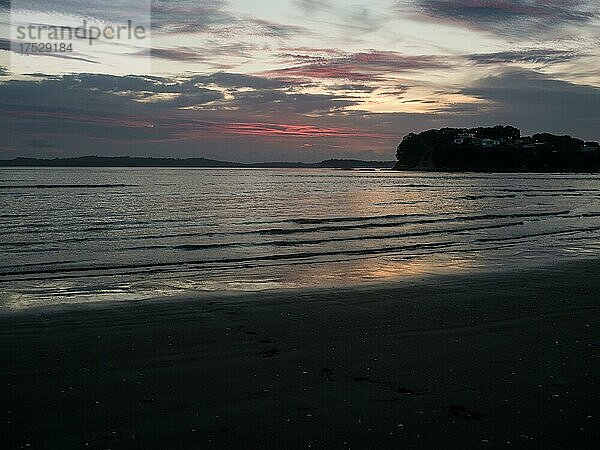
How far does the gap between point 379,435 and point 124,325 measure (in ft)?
17.7

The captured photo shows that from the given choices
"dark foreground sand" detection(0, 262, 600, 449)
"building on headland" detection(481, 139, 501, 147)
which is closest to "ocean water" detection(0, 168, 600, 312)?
"dark foreground sand" detection(0, 262, 600, 449)

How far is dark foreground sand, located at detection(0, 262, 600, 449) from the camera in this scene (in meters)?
5.09

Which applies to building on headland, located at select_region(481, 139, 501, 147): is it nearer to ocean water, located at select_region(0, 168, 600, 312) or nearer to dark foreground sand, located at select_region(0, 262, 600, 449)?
ocean water, located at select_region(0, 168, 600, 312)

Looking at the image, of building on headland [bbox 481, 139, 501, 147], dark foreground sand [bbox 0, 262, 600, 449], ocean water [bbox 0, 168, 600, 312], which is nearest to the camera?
dark foreground sand [bbox 0, 262, 600, 449]

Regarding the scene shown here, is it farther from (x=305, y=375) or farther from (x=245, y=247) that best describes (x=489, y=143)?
(x=305, y=375)

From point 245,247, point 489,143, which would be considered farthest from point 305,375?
point 489,143

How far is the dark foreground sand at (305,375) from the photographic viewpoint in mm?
5094

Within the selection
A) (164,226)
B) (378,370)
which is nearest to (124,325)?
(378,370)

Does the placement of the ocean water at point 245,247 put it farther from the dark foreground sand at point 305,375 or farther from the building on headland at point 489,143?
the building on headland at point 489,143

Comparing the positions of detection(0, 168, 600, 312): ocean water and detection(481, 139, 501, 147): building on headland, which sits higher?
detection(481, 139, 501, 147): building on headland

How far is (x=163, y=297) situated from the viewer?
11484 millimetres

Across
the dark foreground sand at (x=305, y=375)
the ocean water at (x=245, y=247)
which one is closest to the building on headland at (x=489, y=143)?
the ocean water at (x=245, y=247)

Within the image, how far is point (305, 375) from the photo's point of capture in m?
6.57

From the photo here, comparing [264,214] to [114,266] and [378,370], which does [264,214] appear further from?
[378,370]
